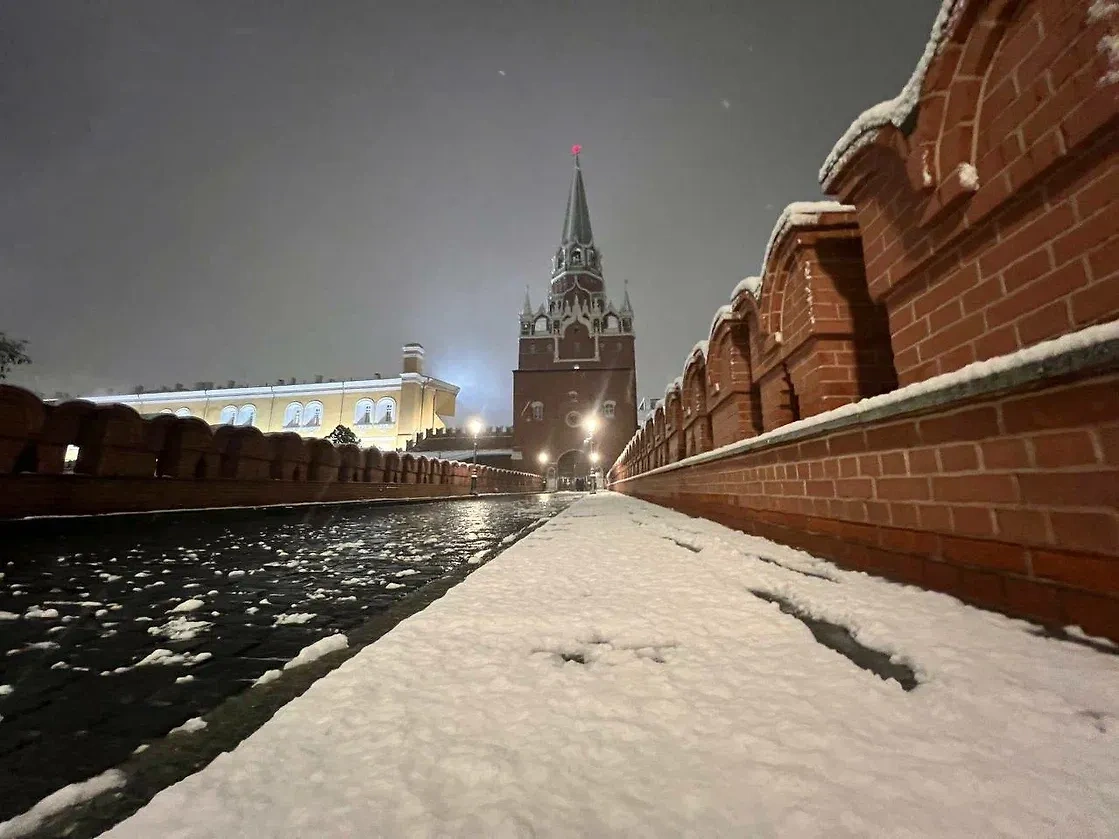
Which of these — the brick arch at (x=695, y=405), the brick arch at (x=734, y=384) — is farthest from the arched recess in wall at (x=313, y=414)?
the brick arch at (x=734, y=384)

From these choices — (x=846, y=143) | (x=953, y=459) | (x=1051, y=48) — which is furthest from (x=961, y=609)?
(x=846, y=143)

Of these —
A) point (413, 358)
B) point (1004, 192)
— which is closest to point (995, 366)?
point (1004, 192)

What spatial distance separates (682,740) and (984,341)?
179 centimetres

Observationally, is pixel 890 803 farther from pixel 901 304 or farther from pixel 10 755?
pixel 901 304

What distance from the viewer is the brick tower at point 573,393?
35.7 metres

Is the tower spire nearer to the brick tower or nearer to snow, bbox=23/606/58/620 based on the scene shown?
the brick tower

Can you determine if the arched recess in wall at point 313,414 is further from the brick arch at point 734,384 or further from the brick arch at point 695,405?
the brick arch at point 734,384

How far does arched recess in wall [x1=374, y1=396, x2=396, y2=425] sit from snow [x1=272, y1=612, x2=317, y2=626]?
160 ft

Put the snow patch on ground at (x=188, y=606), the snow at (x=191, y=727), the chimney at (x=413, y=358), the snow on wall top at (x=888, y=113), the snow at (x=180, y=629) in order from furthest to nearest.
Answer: the chimney at (x=413, y=358) < the snow on wall top at (x=888, y=113) < the snow patch on ground at (x=188, y=606) < the snow at (x=180, y=629) < the snow at (x=191, y=727)

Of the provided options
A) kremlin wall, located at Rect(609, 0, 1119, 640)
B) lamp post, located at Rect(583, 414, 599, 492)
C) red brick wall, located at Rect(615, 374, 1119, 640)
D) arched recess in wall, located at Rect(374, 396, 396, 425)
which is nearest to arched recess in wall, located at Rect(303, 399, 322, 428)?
arched recess in wall, located at Rect(374, 396, 396, 425)

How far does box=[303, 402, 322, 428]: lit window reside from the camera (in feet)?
161

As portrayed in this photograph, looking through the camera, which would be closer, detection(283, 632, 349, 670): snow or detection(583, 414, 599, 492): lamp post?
detection(283, 632, 349, 670): snow

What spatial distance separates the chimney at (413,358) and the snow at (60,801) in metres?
51.1

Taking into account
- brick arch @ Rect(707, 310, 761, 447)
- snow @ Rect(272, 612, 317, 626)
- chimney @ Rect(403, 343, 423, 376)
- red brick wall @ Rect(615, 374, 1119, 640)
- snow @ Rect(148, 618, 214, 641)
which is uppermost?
chimney @ Rect(403, 343, 423, 376)
